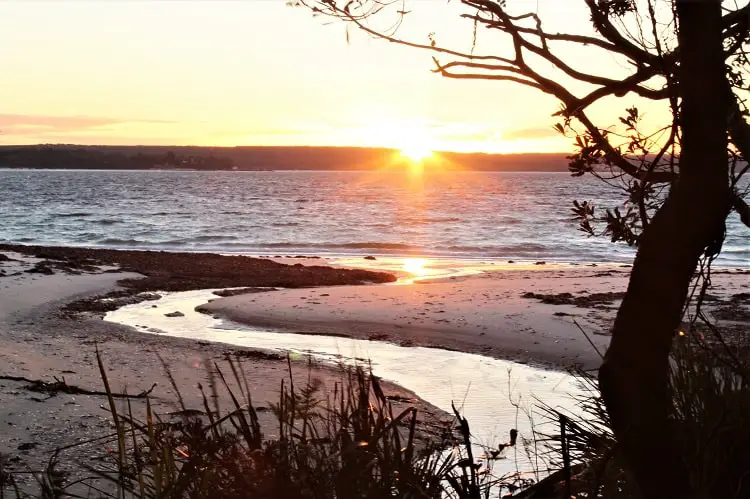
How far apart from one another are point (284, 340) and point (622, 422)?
8.42m

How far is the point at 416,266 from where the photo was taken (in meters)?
23.0

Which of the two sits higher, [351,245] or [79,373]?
[79,373]

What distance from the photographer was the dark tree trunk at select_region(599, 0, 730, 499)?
6.93 feet

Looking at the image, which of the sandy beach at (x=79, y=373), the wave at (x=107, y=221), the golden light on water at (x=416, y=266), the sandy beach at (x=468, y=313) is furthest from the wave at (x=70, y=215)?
the sandy beach at (x=79, y=373)

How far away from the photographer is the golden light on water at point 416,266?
21.1m

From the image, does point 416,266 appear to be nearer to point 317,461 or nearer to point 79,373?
point 79,373

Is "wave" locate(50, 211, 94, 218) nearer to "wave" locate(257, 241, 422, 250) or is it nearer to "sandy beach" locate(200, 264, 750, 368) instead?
"wave" locate(257, 241, 422, 250)

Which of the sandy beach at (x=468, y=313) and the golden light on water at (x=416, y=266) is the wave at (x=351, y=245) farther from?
the sandy beach at (x=468, y=313)

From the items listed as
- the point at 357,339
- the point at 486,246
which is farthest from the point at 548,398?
the point at 486,246

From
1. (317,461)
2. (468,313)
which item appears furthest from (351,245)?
(317,461)

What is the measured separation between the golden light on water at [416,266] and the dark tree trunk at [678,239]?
18201 mm

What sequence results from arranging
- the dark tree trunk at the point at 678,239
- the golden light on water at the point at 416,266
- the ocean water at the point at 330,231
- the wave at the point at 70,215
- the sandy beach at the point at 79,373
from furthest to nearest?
1. the wave at the point at 70,215
2. the ocean water at the point at 330,231
3. the golden light on water at the point at 416,266
4. the sandy beach at the point at 79,373
5. the dark tree trunk at the point at 678,239

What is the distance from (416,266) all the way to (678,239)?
68.6ft

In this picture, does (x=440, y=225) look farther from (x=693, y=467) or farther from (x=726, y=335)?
(x=693, y=467)
